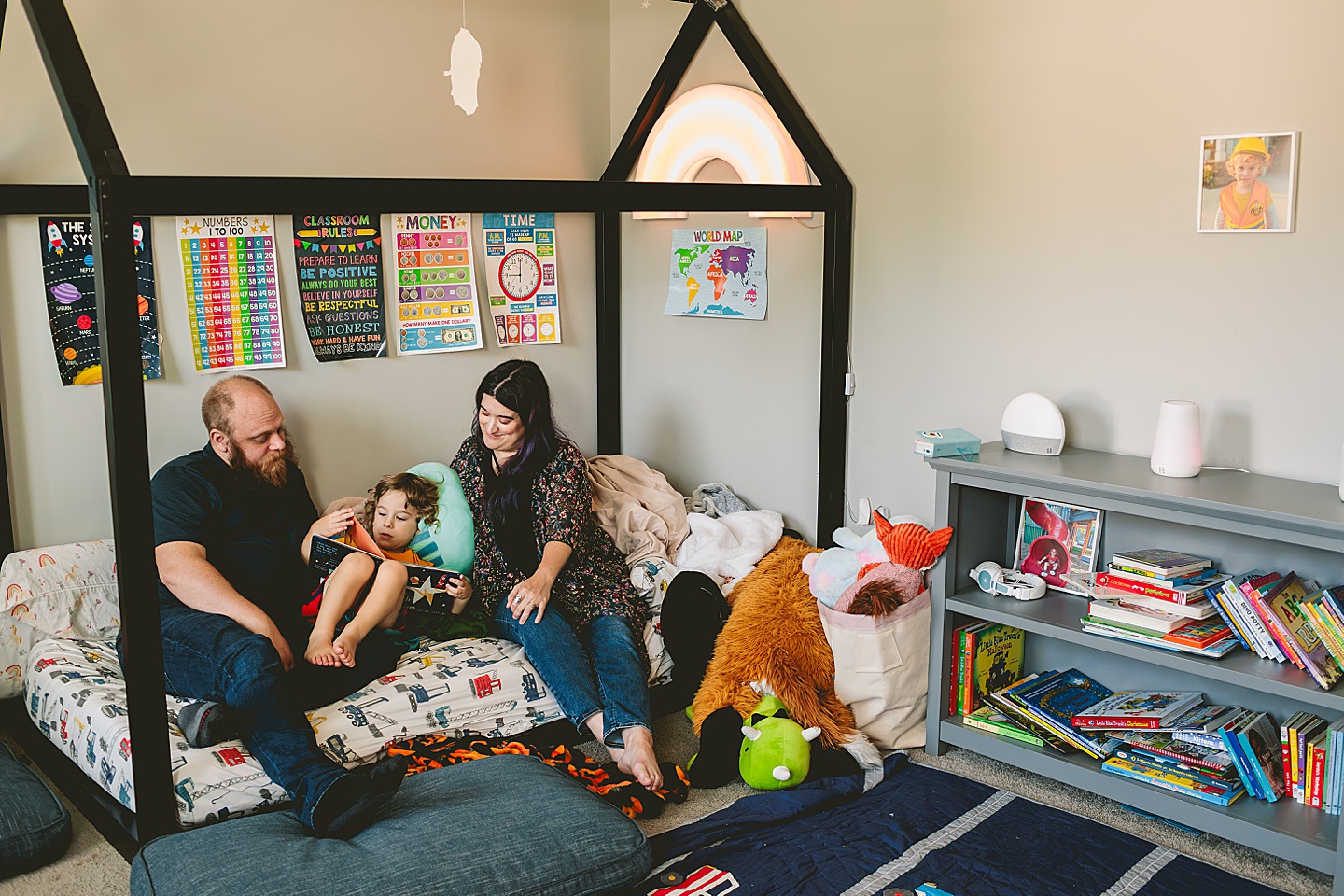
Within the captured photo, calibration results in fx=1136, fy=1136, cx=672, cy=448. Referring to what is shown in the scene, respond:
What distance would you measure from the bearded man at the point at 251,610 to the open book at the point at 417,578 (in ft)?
0.26

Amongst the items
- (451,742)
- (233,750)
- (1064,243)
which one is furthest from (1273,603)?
(233,750)

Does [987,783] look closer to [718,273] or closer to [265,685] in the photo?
[265,685]

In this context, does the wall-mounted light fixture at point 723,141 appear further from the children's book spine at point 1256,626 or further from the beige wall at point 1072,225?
the children's book spine at point 1256,626

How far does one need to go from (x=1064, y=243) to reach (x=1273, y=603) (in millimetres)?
1007

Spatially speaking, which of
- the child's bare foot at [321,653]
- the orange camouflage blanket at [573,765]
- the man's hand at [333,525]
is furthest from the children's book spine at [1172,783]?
the man's hand at [333,525]

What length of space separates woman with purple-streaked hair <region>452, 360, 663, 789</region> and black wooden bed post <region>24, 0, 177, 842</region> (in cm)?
98

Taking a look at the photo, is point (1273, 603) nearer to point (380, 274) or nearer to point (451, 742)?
point (451, 742)

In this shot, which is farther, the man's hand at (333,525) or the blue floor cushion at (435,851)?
the man's hand at (333,525)

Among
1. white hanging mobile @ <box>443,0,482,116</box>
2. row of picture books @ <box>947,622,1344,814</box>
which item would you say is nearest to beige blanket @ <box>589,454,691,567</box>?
row of picture books @ <box>947,622,1344,814</box>

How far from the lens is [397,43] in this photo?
349 centimetres

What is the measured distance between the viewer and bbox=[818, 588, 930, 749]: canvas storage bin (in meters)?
2.82

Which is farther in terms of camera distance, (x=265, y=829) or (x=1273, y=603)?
(x=1273, y=603)

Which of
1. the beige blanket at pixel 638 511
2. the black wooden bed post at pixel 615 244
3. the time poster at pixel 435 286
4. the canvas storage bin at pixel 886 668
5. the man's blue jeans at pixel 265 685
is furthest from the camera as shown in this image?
the black wooden bed post at pixel 615 244

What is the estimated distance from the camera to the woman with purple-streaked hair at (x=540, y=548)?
2955 mm
